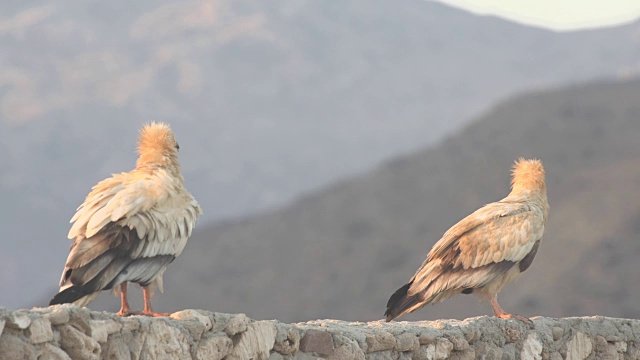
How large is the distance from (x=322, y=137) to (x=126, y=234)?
382 feet

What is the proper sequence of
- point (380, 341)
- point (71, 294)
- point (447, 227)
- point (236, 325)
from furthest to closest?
point (447, 227), point (380, 341), point (71, 294), point (236, 325)

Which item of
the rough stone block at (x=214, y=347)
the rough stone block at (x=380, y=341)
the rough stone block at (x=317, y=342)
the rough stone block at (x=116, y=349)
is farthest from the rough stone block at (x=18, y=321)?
the rough stone block at (x=380, y=341)

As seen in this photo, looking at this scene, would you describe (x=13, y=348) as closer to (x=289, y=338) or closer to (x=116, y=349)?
(x=116, y=349)

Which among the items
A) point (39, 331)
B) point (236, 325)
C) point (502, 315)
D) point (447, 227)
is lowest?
point (39, 331)

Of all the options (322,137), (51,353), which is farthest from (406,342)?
(322,137)

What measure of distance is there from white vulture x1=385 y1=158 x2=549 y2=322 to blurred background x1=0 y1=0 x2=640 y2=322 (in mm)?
33615

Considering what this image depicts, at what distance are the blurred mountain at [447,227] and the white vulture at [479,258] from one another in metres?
33.1

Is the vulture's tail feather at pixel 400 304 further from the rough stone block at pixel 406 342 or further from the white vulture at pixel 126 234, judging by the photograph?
the white vulture at pixel 126 234

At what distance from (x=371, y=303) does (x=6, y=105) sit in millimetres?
71948

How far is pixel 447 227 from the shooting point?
53844mm

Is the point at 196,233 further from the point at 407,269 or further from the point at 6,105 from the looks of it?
the point at 6,105

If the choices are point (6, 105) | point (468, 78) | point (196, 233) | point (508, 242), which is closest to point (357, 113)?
point (468, 78)

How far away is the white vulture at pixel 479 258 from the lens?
945 cm

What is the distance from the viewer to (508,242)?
970 centimetres
